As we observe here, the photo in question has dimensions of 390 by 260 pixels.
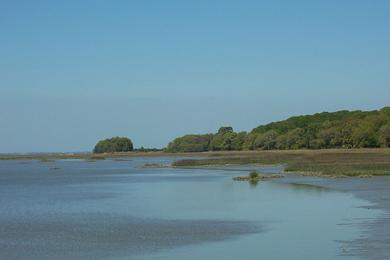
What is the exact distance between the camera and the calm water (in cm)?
2092

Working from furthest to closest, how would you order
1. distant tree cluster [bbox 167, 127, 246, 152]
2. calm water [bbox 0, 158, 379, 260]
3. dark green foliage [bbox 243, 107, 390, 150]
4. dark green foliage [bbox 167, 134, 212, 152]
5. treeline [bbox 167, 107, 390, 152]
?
dark green foliage [bbox 167, 134, 212, 152], distant tree cluster [bbox 167, 127, 246, 152], treeline [bbox 167, 107, 390, 152], dark green foliage [bbox 243, 107, 390, 150], calm water [bbox 0, 158, 379, 260]

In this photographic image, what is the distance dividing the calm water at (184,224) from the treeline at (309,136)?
236ft

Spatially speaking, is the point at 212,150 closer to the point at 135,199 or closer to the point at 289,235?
the point at 135,199

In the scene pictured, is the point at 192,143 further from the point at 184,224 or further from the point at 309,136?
the point at 184,224

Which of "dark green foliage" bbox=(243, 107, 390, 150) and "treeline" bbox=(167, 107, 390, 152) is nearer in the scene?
"dark green foliage" bbox=(243, 107, 390, 150)

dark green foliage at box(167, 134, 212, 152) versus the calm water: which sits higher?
dark green foliage at box(167, 134, 212, 152)

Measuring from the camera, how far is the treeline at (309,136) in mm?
114188

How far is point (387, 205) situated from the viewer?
31.7m

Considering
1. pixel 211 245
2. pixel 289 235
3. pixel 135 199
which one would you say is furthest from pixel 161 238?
pixel 135 199

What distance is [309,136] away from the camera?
133250 mm

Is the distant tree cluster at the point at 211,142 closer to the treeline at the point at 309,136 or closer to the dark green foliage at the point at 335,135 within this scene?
the treeline at the point at 309,136

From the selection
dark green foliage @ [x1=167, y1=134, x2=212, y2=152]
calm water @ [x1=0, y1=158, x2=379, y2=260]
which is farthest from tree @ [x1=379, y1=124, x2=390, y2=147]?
dark green foliage @ [x1=167, y1=134, x2=212, y2=152]

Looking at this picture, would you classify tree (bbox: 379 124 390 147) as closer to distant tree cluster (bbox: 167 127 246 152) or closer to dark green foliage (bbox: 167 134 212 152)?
distant tree cluster (bbox: 167 127 246 152)

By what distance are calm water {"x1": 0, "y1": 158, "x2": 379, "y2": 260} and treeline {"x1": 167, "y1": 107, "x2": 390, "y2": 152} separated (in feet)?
236
